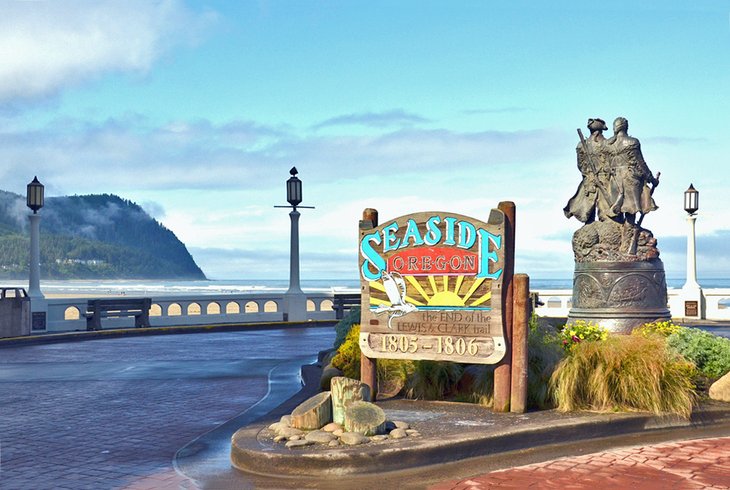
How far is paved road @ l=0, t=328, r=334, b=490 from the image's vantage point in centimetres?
748

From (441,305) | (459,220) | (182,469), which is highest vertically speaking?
(459,220)

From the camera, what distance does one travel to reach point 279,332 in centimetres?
2444

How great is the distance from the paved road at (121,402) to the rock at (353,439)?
144cm

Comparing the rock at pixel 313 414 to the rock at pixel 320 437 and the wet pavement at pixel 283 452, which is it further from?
the wet pavement at pixel 283 452

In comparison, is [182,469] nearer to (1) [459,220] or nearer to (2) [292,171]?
(1) [459,220]

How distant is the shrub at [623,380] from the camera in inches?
360

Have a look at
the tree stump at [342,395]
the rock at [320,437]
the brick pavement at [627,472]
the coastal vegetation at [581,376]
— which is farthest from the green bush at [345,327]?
the brick pavement at [627,472]

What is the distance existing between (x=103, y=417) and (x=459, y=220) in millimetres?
4979

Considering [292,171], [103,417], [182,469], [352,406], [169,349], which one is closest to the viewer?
[182,469]

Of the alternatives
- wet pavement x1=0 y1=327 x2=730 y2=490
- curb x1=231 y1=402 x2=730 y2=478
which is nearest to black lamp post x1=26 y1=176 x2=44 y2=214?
wet pavement x1=0 y1=327 x2=730 y2=490

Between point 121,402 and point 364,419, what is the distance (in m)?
4.82

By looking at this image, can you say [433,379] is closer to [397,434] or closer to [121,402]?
[397,434]

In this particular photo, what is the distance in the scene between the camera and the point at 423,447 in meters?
7.48

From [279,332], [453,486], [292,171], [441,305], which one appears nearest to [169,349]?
[279,332]
